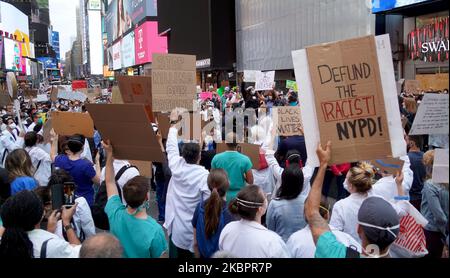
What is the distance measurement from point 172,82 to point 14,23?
55779 millimetres

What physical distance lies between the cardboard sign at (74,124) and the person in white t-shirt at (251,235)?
393cm

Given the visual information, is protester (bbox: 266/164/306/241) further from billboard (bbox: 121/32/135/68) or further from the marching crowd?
billboard (bbox: 121/32/135/68)

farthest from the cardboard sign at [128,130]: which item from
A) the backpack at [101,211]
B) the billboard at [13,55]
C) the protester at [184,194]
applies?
the billboard at [13,55]

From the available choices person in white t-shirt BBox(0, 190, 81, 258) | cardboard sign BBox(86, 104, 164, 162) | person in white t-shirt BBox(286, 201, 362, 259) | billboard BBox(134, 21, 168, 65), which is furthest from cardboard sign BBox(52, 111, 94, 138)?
billboard BBox(134, 21, 168, 65)

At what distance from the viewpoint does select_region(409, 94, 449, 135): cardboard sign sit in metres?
2.98

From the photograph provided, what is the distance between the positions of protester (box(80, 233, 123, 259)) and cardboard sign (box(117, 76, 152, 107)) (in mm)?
4371

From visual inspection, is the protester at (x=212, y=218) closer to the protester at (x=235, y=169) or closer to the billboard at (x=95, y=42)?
the protester at (x=235, y=169)

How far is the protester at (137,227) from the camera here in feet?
12.2

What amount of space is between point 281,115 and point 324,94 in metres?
4.44

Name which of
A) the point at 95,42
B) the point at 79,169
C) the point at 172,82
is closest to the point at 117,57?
the point at 95,42

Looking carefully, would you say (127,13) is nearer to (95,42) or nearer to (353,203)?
(353,203)

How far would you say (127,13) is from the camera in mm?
86000

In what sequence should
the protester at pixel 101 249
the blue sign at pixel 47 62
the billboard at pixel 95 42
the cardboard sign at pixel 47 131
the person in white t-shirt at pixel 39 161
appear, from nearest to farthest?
the protester at pixel 101 249 → the person in white t-shirt at pixel 39 161 → the cardboard sign at pixel 47 131 → the blue sign at pixel 47 62 → the billboard at pixel 95 42

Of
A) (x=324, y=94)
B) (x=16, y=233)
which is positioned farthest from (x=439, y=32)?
(x=16, y=233)
